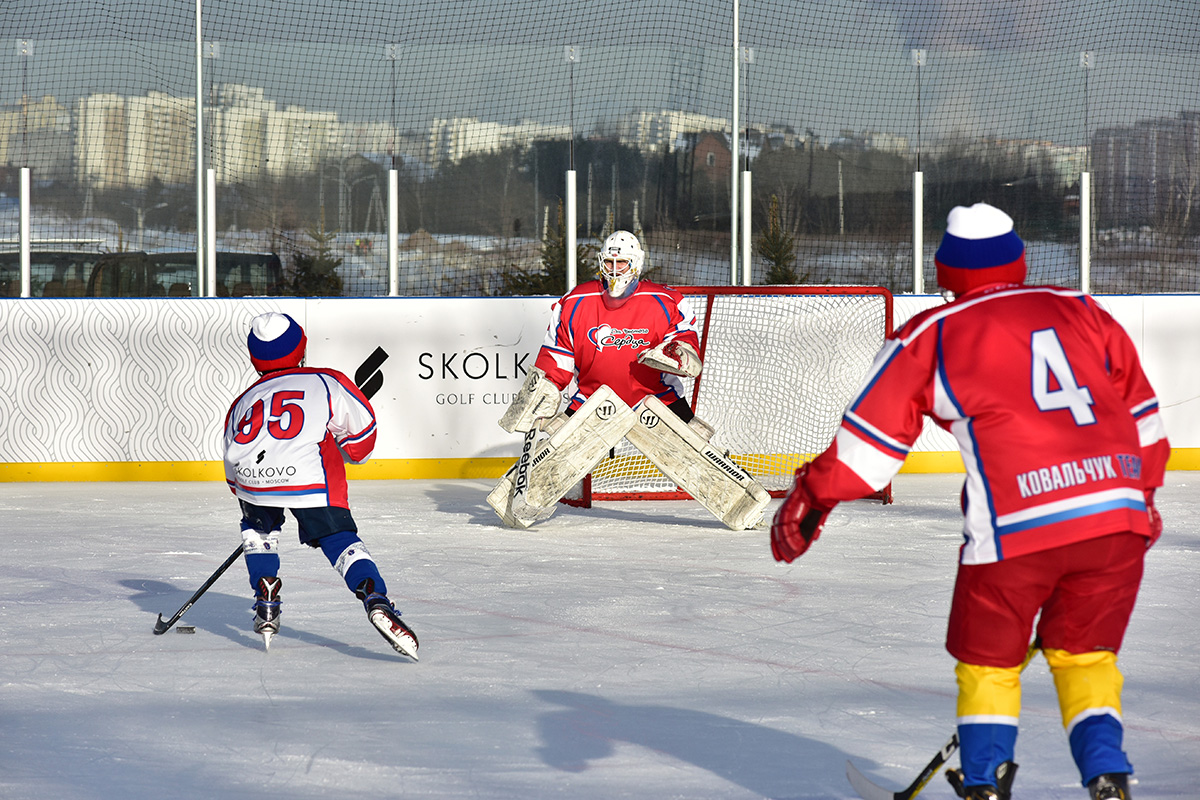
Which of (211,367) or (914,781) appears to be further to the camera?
(211,367)

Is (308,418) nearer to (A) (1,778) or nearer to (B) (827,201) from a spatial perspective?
(A) (1,778)

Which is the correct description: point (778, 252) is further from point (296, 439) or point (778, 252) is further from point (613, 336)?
point (296, 439)

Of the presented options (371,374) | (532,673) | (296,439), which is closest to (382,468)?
(371,374)

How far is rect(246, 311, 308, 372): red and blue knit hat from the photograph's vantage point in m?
3.49

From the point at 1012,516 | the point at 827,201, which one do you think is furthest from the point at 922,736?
the point at 827,201

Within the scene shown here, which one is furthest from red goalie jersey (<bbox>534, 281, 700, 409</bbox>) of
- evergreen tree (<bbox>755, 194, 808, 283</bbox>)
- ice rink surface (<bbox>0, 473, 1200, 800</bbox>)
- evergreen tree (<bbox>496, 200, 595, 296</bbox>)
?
evergreen tree (<bbox>755, 194, 808, 283</bbox>)

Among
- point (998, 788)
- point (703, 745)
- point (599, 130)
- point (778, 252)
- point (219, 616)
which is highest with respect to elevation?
point (599, 130)

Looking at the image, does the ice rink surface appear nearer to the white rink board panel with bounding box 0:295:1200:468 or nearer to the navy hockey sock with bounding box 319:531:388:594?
the navy hockey sock with bounding box 319:531:388:594

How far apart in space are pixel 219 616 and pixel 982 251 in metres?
2.69

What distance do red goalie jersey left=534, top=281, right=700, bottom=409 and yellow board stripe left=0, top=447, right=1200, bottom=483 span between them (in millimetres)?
1658

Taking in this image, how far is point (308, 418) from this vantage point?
3.37 meters

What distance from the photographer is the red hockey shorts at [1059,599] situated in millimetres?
1912

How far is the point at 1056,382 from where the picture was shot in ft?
6.31

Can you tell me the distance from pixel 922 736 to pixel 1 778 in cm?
173
